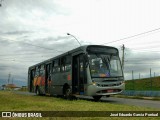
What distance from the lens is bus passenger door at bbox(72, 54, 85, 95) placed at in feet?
66.3

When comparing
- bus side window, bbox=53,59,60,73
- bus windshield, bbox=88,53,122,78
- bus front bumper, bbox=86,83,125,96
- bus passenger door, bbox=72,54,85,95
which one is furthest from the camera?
bus side window, bbox=53,59,60,73

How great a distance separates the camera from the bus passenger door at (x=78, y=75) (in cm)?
2022

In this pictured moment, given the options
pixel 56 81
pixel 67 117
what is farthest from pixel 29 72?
pixel 67 117

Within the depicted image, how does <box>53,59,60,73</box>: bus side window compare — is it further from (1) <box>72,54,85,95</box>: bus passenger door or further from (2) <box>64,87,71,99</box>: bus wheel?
(1) <box>72,54,85,95</box>: bus passenger door

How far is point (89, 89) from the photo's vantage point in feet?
62.4

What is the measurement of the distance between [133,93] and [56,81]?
18.2 meters

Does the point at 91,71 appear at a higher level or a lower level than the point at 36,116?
higher

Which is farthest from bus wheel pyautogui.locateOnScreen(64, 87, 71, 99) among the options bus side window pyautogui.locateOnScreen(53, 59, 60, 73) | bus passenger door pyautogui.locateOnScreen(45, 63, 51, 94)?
bus passenger door pyautogui.locateOnScreen(45, 63, 51, 94)

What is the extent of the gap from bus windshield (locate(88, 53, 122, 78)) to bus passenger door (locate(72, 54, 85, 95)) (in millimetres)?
891

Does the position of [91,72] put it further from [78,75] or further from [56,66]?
[56,66]

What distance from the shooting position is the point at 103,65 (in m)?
19.6

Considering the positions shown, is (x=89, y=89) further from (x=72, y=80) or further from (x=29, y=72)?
(x=29, y=72)

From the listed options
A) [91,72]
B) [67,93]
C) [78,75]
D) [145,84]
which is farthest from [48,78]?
[145,84]

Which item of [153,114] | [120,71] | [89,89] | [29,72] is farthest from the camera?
[29,72]
